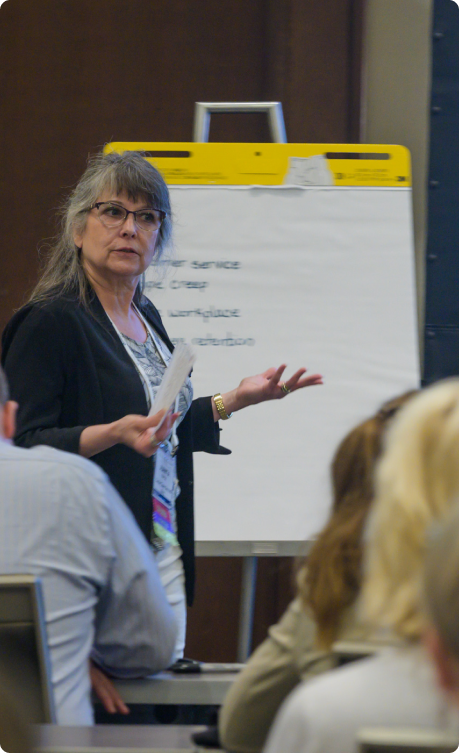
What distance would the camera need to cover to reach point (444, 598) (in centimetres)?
61

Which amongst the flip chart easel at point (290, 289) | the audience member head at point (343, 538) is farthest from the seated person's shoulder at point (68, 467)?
the flip chart easel at point (290, 289)

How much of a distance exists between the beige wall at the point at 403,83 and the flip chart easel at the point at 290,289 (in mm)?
590

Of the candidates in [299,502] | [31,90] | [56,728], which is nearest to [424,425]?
[56,728]

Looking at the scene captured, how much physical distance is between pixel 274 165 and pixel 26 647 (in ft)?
5.91

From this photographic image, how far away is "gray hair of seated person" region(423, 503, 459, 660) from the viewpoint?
607mm

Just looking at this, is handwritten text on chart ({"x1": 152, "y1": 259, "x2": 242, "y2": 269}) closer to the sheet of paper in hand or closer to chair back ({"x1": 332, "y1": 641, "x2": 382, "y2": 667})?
the sheet of paper in hand

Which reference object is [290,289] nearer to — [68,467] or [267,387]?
A: [267,387]

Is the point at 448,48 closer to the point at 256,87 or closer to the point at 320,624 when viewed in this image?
the point at 256,87

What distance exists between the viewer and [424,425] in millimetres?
783

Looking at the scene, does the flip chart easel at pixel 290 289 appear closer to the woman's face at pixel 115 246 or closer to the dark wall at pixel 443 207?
the woman's face at pixel 115 246

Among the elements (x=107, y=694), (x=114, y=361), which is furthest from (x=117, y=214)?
(x=107, y=694)

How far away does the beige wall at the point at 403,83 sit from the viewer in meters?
3.27

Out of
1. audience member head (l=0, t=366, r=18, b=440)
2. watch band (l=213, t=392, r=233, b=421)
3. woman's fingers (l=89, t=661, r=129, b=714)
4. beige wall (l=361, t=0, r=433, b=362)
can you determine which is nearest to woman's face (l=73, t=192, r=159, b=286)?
watch band (l=213, t=392, r=233, b=421)

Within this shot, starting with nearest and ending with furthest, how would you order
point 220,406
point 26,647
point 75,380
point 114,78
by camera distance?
point 26,647, point 75,380, point 220,406, point 114,78
